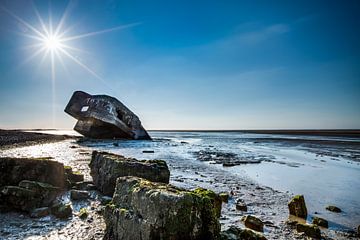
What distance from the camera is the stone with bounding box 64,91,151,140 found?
25.5m

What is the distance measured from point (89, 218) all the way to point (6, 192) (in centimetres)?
173

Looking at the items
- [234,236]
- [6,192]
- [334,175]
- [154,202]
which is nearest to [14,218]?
[6,192]

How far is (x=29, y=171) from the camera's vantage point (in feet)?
16.2

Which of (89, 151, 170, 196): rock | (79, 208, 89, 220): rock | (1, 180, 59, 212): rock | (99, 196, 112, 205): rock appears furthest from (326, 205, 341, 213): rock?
(1, 180, 59, 212): rock

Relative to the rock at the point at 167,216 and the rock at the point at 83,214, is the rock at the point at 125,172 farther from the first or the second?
the rock at the point at 167,216

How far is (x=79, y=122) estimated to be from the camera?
29234mm

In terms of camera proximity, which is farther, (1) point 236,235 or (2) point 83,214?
(2) point 83,214

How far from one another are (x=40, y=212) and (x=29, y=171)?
1399 millimetres

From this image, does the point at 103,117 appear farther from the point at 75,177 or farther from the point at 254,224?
the point at 254,224

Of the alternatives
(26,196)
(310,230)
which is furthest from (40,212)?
(310,230)

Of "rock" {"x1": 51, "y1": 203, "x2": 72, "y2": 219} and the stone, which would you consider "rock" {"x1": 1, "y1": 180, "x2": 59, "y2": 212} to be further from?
the stone

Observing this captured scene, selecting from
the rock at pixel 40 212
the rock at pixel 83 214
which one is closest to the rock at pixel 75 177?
the rock at pixel 40 212

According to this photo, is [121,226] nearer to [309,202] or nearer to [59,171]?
[59,171]

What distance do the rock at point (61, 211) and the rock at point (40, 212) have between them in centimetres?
10
